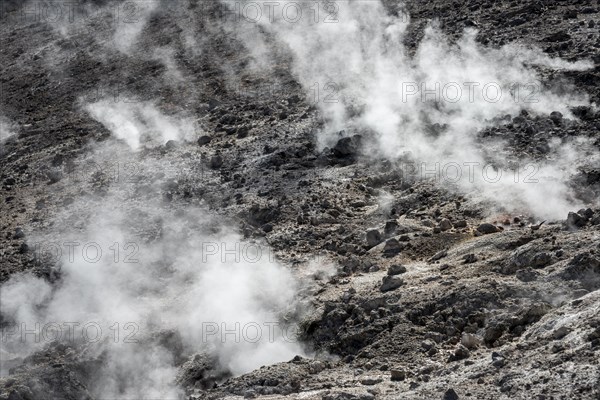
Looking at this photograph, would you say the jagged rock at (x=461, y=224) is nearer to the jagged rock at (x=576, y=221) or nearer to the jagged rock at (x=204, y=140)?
the jagged rock at (x=576, y=221)

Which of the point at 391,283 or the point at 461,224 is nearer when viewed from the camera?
the point at 391,283

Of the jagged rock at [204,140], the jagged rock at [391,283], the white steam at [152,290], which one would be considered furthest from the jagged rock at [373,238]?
the jagged rock at [204,140]

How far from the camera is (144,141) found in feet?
62.1

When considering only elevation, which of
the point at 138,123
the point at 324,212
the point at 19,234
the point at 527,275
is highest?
the point at 138,123

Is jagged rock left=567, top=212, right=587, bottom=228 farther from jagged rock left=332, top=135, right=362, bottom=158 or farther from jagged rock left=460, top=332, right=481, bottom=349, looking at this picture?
jagged rock left=332, top=135, right=362, bottom=158

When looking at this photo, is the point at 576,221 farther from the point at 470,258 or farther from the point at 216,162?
the point at 216,162

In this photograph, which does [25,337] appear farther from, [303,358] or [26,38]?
[26,38]

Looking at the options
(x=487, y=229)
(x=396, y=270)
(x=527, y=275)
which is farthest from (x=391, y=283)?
(x=487, y=229)

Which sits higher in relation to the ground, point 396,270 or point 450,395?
point 396,270

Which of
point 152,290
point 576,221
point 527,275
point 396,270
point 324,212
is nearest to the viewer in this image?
point 527,275

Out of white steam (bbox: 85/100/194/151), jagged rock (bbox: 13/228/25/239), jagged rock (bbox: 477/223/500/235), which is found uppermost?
white steam (bbox: 85/100/194/151)

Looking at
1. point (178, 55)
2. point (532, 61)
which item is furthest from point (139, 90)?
point (532, 61)

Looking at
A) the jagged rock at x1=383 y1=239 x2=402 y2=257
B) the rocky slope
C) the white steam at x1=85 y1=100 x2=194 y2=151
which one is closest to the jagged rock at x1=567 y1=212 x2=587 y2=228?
the rocky slope

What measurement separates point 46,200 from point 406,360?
862 centimetres
